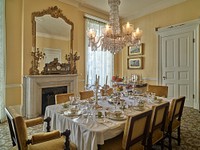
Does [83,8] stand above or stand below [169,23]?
above

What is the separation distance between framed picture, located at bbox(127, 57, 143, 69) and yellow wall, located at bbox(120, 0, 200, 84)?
0.18 meters

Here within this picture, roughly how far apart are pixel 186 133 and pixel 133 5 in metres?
4.49

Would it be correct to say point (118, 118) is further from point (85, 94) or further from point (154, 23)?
point (154, 23)

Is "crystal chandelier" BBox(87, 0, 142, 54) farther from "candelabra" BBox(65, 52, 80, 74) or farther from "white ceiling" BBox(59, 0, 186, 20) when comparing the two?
"white ceiling" BBox(59, 0, 186, 20)

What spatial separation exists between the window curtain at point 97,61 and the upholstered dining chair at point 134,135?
3877mm

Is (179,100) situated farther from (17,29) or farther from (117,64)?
(117,64)

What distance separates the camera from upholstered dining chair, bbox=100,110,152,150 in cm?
161

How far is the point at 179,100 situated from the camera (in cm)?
243

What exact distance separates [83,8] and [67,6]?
30.6 inches

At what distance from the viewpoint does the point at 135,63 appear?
6504mm

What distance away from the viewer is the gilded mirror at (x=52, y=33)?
4.39 metres

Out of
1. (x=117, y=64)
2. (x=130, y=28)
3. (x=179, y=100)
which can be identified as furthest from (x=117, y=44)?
(x=117, y=64)

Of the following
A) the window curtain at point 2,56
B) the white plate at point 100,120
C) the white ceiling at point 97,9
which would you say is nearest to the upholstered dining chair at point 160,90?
the white plate at point 100,120

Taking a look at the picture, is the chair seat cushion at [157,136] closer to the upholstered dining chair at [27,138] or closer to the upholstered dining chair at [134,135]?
the upholstered dining chair at [134,135]
